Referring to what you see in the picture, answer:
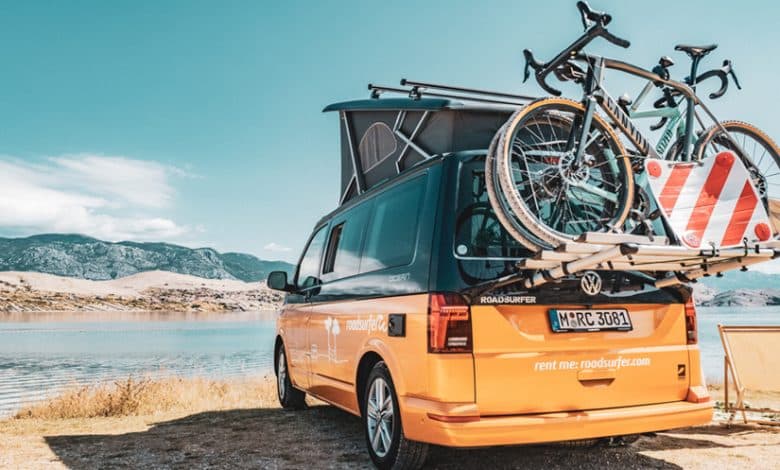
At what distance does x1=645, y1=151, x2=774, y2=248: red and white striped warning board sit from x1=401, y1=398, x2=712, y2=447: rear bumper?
3.99ft

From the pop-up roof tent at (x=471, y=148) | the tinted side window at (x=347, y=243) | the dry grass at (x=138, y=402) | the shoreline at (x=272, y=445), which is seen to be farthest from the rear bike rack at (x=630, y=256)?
the dry grass at (x=138, y=402)

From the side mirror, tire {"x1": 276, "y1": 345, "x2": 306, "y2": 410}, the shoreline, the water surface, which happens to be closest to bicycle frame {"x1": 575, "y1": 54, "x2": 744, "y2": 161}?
the shoreline

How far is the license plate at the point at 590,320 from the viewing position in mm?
4504

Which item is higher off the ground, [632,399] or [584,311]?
[584,311]

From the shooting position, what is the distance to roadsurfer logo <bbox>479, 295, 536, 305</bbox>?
14.3ft

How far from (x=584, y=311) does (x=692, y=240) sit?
804 millimetres

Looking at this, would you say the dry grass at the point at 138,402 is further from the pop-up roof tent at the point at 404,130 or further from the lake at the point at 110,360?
the pop-up roof tent at the point at 404,130

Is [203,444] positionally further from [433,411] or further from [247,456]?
[433,411]

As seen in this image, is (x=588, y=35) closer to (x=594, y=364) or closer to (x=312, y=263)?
(x=594, y=364)

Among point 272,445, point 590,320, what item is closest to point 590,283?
point 590,320

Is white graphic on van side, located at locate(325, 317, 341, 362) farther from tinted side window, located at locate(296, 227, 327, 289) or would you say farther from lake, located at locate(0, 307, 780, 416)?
lake, located at locate(0, 307, 780, 416)

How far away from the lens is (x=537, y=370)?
4.41m

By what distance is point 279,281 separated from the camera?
26.2ft

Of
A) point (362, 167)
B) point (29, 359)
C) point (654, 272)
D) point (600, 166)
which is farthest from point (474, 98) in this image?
point (29, 359)
